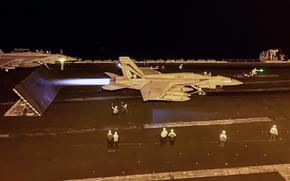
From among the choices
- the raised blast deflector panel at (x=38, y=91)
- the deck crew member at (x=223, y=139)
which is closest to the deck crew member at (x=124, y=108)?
the raised blast deflector panel at (x=38, y=91)

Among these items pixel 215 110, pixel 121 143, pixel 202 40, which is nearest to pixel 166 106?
pixel 215 110

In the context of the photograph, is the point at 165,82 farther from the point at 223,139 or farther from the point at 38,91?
the point at 223,139

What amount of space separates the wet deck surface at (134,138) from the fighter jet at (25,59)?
16129 mm

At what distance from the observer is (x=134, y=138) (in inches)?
1591

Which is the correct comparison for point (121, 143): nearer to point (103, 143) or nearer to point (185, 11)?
point (103, 143)

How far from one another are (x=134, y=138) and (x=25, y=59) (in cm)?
4001

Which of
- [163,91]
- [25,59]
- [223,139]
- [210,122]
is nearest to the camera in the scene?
[223,139]

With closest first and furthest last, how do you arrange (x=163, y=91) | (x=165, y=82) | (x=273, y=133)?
(x=273, y=133) < (x=163, y=91) < (x=165, y=82)

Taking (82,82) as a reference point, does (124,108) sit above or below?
below

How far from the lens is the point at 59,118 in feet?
154

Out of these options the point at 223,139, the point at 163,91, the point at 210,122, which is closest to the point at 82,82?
the point at 163,91

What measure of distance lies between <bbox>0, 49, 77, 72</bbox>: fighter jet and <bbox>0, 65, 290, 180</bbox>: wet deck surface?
16.1 m

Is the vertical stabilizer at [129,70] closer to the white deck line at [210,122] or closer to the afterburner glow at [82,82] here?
the afterburner glow at [82,82]

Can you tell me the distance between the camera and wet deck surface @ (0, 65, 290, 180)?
33.9 meters
